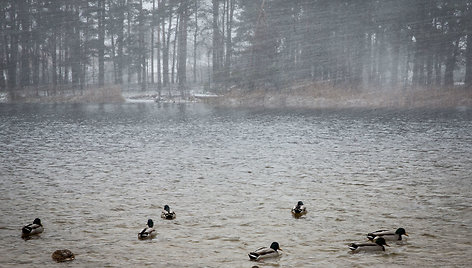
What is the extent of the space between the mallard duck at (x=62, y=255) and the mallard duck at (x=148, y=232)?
70.1 inches

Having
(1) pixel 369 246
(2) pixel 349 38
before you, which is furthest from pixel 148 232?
(2) pixel 349 38

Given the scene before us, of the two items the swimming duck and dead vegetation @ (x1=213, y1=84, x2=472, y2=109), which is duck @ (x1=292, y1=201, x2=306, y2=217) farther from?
dead vegetation @ (x1=213, y1=84, x2=472, y2=109)

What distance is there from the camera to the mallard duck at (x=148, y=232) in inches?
429

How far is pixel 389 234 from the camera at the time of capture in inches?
418

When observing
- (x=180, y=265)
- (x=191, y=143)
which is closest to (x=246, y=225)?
(x=180, y=265)

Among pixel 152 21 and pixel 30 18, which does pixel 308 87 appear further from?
pixel 30 18

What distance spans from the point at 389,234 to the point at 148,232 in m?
5.90

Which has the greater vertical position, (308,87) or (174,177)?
(308,87)

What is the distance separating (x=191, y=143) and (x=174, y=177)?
9.08 m

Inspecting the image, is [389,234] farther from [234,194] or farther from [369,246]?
[234,194]

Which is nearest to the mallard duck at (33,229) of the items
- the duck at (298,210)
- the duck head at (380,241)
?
the duck at (298,210)

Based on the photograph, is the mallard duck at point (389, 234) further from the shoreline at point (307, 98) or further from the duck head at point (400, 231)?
the shoreline at point (307, 98)

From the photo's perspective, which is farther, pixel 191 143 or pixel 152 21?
pixel 152 21

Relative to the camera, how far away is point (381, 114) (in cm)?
4156
